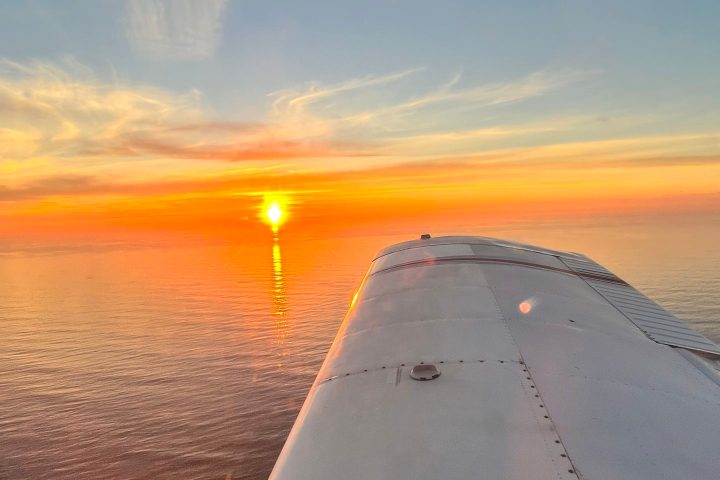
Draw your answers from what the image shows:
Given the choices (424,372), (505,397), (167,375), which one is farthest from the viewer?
(167,375)

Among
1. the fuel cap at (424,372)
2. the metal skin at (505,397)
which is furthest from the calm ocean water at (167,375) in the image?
the fuel cap at (424,372)

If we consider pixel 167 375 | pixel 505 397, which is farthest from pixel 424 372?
pixel 167 375

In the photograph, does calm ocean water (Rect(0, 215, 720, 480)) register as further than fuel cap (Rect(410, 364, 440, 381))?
Yes

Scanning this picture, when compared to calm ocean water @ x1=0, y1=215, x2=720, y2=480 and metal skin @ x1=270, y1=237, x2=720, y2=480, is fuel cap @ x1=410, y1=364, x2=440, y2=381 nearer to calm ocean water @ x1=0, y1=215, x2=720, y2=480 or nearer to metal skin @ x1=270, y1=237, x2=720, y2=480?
metal skin @ x1=270, y1=237, x2=720, y2=480

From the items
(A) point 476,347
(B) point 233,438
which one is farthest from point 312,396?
(B) point 233,438

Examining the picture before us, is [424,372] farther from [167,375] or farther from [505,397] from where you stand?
[167,375]

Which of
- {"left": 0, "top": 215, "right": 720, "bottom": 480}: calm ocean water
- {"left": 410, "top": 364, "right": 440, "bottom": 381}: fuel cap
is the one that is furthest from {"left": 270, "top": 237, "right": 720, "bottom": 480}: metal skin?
{"left": 0, "top": 215, "right": 720, "bottom": 480}: calm ocean water

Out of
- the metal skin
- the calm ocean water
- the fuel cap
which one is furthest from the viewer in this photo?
the calm ocean water

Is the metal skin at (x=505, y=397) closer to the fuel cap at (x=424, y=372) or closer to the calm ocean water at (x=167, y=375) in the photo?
the fuel cap at (x=424, y=372)
